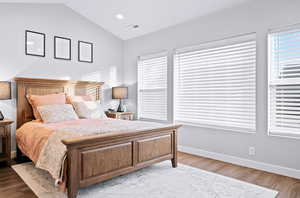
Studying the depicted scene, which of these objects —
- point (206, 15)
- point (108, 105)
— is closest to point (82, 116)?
point (108, 105)

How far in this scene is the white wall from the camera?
2.87 meters

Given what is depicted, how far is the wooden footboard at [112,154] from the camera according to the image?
83.9 inches

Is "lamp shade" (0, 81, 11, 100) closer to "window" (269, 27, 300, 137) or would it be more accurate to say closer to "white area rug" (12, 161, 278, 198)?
"white area rug" (12, 161, 278, 198)

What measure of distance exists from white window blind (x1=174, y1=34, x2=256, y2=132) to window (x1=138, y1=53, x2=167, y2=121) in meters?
0.37

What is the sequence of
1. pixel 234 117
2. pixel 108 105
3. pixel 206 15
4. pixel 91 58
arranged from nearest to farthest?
pixel 234 117 → pixel 206 15 → pixel 91 58 → pixel 108 105

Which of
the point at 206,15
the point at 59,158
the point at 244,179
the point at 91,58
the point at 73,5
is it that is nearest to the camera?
the point at 59,158

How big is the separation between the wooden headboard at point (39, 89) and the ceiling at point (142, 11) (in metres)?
1.47

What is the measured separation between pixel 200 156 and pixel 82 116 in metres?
2.33

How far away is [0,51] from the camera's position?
11.6 feet

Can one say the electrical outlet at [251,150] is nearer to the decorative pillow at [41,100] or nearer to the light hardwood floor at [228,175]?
the light hardwood floor at [228,175]

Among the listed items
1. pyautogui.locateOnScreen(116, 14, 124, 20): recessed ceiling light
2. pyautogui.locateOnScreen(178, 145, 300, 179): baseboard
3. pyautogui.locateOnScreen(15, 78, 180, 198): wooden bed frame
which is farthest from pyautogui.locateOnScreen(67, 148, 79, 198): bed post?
pyautogui.locateOnScreen(116, 14, 124, 20): recessed ceiling light

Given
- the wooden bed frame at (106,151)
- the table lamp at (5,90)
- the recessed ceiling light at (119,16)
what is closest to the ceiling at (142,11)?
the recessed ceiling light at (119,16)

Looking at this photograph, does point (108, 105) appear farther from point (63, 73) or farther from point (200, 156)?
point (200, 156)

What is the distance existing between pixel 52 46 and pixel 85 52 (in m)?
0.72
